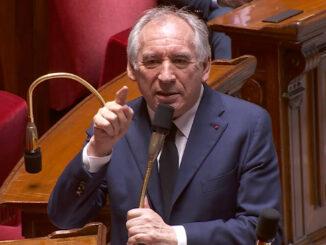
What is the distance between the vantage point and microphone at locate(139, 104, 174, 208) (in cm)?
100

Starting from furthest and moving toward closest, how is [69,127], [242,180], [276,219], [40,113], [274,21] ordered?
[40,113]
[274,21]
[69,127]
[242,180]
[276,219]

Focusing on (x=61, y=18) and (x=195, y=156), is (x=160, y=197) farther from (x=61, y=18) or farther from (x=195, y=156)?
(x=61, y=18)

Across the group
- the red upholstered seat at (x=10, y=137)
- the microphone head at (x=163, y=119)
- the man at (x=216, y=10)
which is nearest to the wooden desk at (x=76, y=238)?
the microphone head at (x=163, y=119)

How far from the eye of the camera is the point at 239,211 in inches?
48.6

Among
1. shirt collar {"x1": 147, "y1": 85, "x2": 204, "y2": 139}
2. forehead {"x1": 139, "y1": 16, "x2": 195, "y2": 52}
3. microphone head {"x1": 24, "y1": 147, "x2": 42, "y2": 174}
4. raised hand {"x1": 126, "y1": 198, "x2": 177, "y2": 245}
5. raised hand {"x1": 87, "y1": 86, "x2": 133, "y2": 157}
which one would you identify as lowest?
raised hand {"x1": 126, "y1": 198, "x2": 177, "y2": 245}

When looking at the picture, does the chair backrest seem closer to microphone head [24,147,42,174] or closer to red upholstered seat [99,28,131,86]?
red upholstered seat [99,28,131,86]

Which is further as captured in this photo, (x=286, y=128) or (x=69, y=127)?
(x=286, y=128)

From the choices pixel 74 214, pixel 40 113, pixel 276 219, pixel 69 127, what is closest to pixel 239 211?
pixel 74 214

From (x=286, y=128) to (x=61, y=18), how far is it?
64 centimetres

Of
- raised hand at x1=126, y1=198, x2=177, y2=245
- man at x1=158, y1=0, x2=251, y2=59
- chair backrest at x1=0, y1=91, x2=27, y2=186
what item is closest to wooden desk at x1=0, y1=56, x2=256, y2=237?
chair backrest at x1=0, y1=91, x2=27, y2=186

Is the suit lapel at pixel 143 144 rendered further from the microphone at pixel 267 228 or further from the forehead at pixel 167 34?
the microphone at pixel 267 228

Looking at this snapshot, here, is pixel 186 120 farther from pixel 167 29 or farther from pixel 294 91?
pixel 294 91

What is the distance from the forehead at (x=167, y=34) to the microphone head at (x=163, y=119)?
0.72 ft

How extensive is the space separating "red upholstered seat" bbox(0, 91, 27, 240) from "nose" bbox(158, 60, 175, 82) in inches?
25.9
